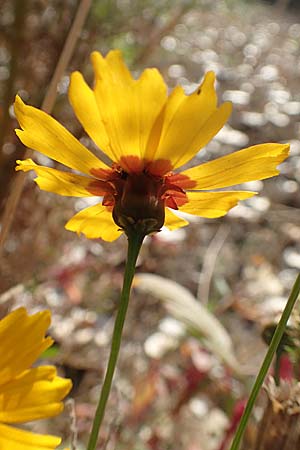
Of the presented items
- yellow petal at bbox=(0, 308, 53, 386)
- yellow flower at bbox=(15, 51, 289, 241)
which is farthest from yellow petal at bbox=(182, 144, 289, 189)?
yellow petal at bbox=(0, 308, 53, 386)

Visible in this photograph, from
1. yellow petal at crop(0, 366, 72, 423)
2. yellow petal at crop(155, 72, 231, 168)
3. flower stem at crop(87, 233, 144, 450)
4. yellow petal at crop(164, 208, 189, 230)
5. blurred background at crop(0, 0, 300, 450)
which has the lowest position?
blurred background at crop(0, 0, 300, 450)

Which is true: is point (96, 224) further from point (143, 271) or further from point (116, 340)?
point (143, 271)

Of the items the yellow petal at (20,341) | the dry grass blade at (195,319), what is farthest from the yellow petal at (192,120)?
the dry grass blade at (195,319)

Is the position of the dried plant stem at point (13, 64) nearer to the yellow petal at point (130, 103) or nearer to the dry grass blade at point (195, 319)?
the dry grass blade at point (195, 319)

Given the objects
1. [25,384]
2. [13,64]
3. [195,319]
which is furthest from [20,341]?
[13,64]

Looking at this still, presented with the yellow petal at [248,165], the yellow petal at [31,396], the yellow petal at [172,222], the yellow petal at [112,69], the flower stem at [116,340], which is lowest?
the yellow petal at [31,396]

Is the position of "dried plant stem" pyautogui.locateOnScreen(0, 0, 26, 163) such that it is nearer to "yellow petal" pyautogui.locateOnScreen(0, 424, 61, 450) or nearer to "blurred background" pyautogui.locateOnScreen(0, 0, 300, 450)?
"blurred background" pyautogui.locateOnScreen(0, 0, 300, 450)

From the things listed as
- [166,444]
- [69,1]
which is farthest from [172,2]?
[166,444]
